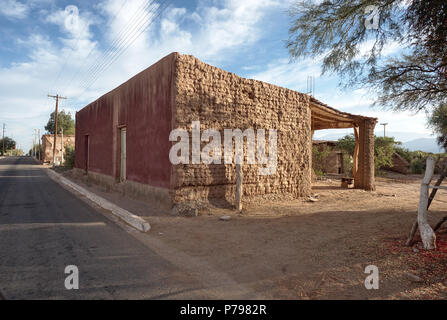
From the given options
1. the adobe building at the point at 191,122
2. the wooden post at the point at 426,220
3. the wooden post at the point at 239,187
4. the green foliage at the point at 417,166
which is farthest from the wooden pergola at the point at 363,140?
the green foliage at the point at 417,166

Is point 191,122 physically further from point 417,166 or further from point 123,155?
point 417,166

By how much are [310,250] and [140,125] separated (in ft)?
23.1

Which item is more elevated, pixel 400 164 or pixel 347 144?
pixel 347 144

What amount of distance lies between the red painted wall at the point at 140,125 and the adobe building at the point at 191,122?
3cm

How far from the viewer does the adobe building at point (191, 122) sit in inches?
291

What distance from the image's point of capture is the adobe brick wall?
734 centimetres

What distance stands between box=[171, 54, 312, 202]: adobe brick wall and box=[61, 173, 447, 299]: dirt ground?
0.90 m

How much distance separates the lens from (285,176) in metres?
9.44

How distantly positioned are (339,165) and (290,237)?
1918 centimetres

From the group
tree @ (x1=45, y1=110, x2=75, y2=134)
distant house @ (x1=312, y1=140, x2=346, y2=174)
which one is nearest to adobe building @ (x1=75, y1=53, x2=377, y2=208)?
distant house @ (x1=312, y1=140, x2=346, y2=174)

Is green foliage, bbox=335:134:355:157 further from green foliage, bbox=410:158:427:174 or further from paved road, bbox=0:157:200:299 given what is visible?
paved road, bbox=0:157:200:299

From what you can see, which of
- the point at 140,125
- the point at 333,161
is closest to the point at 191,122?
the point at 140,125

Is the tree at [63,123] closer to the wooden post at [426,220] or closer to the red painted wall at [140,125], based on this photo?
the red painted wall at [140,125]

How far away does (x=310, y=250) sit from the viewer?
4383mm
